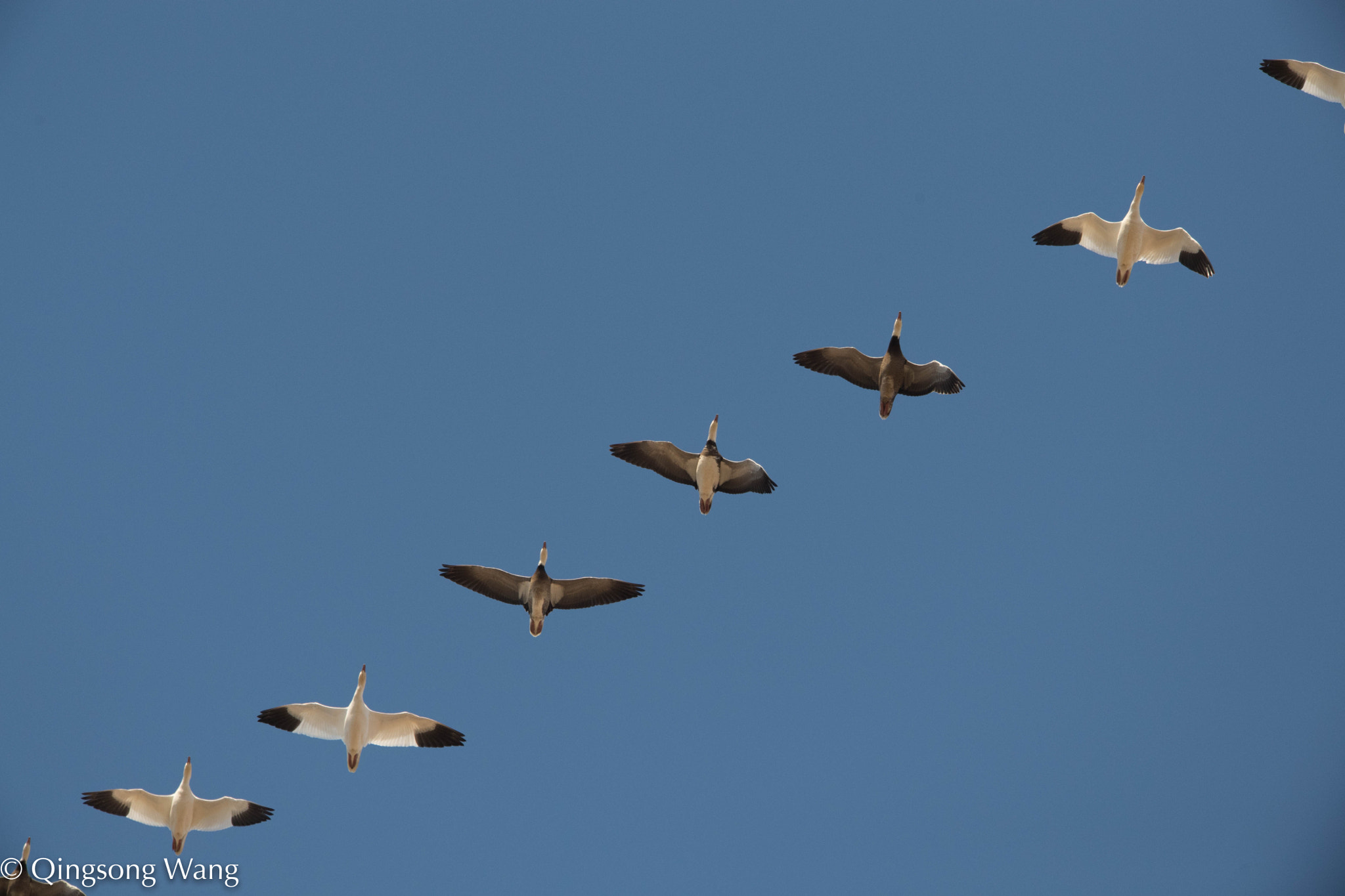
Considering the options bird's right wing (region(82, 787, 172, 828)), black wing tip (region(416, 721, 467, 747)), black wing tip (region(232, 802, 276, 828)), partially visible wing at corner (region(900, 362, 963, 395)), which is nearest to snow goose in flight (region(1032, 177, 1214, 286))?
partially visible wing at corner (region(900, 362, 963, 395))

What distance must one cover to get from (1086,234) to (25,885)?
21.6m

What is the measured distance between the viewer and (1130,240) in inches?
810

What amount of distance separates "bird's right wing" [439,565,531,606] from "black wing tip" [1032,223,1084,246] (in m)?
11.2

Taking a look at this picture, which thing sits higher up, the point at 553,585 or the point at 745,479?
the point at 745,479

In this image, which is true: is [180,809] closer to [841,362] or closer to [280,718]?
[280,718]

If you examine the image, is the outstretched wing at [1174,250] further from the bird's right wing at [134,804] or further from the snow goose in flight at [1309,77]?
the bird's right wing at [134,804]

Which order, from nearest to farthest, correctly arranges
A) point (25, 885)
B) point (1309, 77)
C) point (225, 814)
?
point (25, 885) < point (1309, 77) < point (225, 814)

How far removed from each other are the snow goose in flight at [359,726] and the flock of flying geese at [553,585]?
0.05 ft

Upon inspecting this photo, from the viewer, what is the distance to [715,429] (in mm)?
19344

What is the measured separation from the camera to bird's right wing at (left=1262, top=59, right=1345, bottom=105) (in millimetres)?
19719

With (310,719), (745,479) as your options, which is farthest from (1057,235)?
(310,719)

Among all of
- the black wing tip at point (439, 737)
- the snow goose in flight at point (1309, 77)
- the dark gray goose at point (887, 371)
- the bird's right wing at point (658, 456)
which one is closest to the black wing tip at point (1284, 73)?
the snow goose in flight at point (1309, 77)

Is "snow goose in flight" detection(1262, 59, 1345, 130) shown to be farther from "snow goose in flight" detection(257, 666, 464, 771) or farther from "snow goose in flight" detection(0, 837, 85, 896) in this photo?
"snow goose in flight" detection(0, 837, 85, 896)

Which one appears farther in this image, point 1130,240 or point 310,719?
point 1130,240
